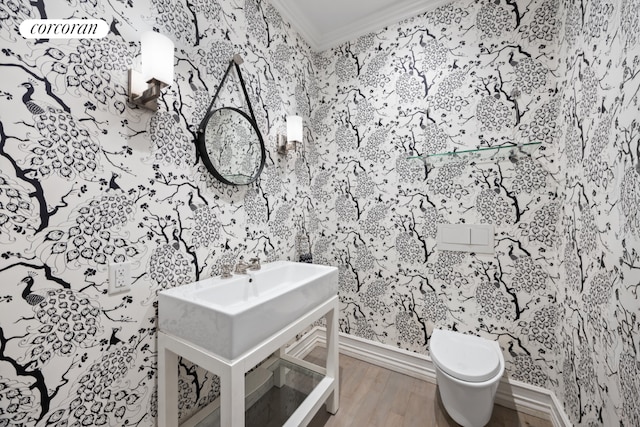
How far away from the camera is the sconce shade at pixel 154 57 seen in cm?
93

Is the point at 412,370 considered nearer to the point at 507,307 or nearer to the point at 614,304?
the point at 507,307

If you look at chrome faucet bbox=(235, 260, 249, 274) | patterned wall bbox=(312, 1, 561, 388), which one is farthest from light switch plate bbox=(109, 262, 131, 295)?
patterned wall bbox=(312, 1, 561, 388)

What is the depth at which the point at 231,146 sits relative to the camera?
1.41 m

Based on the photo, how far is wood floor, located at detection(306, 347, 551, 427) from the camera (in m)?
1.40

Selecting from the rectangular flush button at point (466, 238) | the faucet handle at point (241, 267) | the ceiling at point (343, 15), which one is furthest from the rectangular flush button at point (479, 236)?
the ceiling at point (343, 15)

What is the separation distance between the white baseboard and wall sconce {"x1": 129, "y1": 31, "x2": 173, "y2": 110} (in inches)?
71.8

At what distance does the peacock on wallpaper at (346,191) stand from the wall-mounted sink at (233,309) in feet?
0.43

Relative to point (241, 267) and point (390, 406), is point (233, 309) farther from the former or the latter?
point (390, 406)

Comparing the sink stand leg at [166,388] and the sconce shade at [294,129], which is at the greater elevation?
the sconce shade at [294,129]

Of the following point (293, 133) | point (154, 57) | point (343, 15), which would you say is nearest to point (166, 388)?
point (154, 57)

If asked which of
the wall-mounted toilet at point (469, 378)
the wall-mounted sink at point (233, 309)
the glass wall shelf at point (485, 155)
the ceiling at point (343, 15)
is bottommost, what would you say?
the wall-mounted toilet at point (469, 378)

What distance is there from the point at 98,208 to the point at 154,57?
24.1 inches

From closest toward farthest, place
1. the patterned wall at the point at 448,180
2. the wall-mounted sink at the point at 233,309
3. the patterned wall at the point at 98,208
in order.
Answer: the patterned wall at the point at 98,208, the wall-mounted sink at the point at 233,309, the patterned wall at the point at 448,180

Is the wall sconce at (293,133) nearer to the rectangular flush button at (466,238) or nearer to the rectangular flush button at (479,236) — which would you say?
the rectangular flush button at (466,238)
